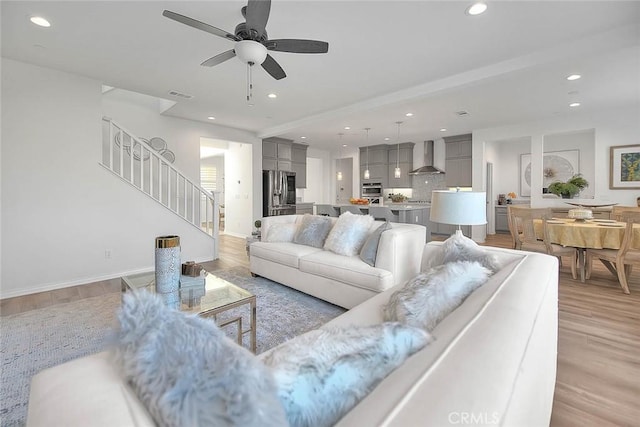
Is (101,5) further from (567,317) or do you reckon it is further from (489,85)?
(567,317)

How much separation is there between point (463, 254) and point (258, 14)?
2.15 metres

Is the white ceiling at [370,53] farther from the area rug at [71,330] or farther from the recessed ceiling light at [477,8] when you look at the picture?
the area rug at [71,330]

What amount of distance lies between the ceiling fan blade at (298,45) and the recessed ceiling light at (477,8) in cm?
123

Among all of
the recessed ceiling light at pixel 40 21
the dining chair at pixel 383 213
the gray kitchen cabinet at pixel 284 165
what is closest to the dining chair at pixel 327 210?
the dining chair at pixel 383 213

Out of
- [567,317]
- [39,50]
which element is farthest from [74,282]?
[567,317]

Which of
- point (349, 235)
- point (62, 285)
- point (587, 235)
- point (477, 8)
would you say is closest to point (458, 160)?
point (587, 235)

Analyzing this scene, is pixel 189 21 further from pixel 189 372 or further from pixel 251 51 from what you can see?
pixel 189 372

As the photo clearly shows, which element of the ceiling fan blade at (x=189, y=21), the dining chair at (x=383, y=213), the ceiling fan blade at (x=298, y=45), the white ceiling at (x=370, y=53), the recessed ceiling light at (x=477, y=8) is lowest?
the dining chair at (x=383, y=213)

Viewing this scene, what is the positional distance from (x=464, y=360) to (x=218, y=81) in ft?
13.8

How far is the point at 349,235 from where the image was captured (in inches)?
119

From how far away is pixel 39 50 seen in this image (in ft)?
10.0

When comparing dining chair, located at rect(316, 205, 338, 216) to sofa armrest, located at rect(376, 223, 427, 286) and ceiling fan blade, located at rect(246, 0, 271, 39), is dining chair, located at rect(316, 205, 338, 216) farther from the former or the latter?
ceiling fan blade, located at rect(246, 0, 271, 39)

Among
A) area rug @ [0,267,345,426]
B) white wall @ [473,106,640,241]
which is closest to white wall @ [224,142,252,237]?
area rug @ [0,267,345,426]

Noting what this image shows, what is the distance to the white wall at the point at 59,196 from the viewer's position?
10.8ft
